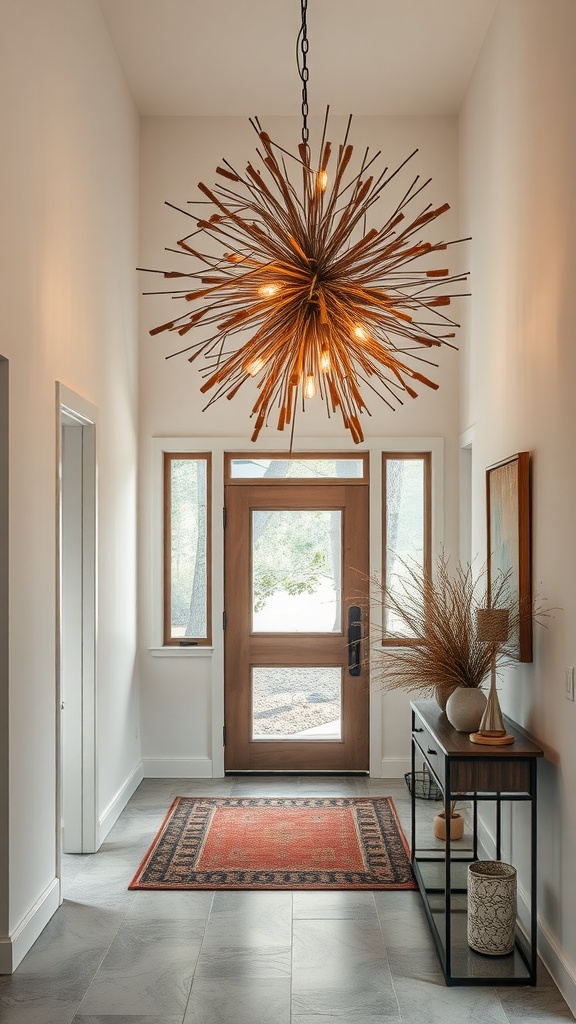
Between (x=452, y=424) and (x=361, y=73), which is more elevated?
(x=361, y=73)

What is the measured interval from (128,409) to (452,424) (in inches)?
78.4

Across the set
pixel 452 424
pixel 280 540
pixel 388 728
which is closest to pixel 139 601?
pixel 280 540

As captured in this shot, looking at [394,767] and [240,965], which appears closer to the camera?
[240,965]

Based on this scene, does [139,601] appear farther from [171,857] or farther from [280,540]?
[171,857]

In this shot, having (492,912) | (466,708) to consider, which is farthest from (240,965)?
(466,708)

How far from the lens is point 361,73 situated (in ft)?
18.3

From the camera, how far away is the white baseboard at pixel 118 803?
15.7 ft

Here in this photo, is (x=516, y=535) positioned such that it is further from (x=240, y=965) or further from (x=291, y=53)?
(x=291, y=53)

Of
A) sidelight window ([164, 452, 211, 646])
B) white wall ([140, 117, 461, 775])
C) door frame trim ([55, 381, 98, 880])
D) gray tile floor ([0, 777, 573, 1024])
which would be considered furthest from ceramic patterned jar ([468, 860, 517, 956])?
sidelight window ([164, 452, 211, 646])

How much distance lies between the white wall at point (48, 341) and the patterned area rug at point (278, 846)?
1.57 feet

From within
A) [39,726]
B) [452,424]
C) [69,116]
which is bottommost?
[39,726]

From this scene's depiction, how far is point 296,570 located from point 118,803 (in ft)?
5.91

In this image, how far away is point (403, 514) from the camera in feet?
20.3

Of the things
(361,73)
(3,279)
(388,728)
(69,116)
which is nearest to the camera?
(3,279)
